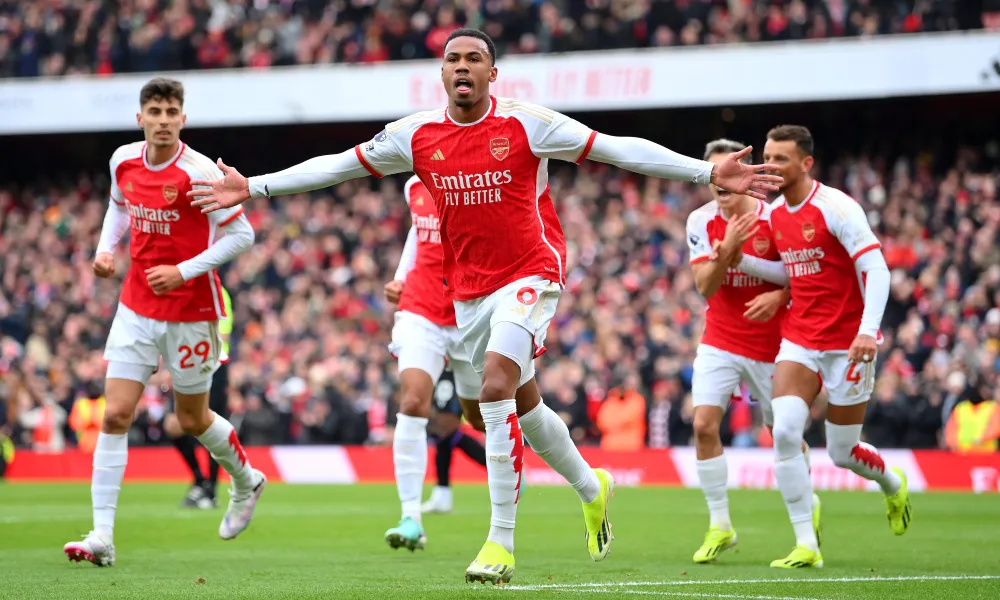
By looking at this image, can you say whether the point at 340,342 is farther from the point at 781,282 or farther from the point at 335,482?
the point at 781,282

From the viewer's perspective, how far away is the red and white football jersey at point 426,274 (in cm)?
1042

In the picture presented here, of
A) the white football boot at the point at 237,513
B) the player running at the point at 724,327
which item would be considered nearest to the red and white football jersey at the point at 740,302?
the player running at the point at 724,327

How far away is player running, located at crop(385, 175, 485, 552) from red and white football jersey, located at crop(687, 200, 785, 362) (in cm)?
183

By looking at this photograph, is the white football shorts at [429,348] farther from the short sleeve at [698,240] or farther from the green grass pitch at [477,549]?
the short sleeve at [698,240]

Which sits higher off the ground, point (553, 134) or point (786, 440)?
point (553, 134)

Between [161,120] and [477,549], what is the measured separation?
368cm

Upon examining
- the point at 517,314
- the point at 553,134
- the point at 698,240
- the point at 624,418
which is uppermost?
the point at 553,134

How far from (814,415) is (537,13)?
37.2 ft

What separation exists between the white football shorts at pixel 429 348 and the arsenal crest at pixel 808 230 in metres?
2.53

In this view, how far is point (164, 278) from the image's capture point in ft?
29.2

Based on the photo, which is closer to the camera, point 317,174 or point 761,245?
point 317,174


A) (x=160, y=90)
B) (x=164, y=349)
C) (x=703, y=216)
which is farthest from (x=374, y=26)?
(x=164, y=349)

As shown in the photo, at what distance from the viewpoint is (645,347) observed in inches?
891

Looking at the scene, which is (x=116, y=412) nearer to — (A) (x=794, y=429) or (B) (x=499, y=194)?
(B) (x=499, y=194)
